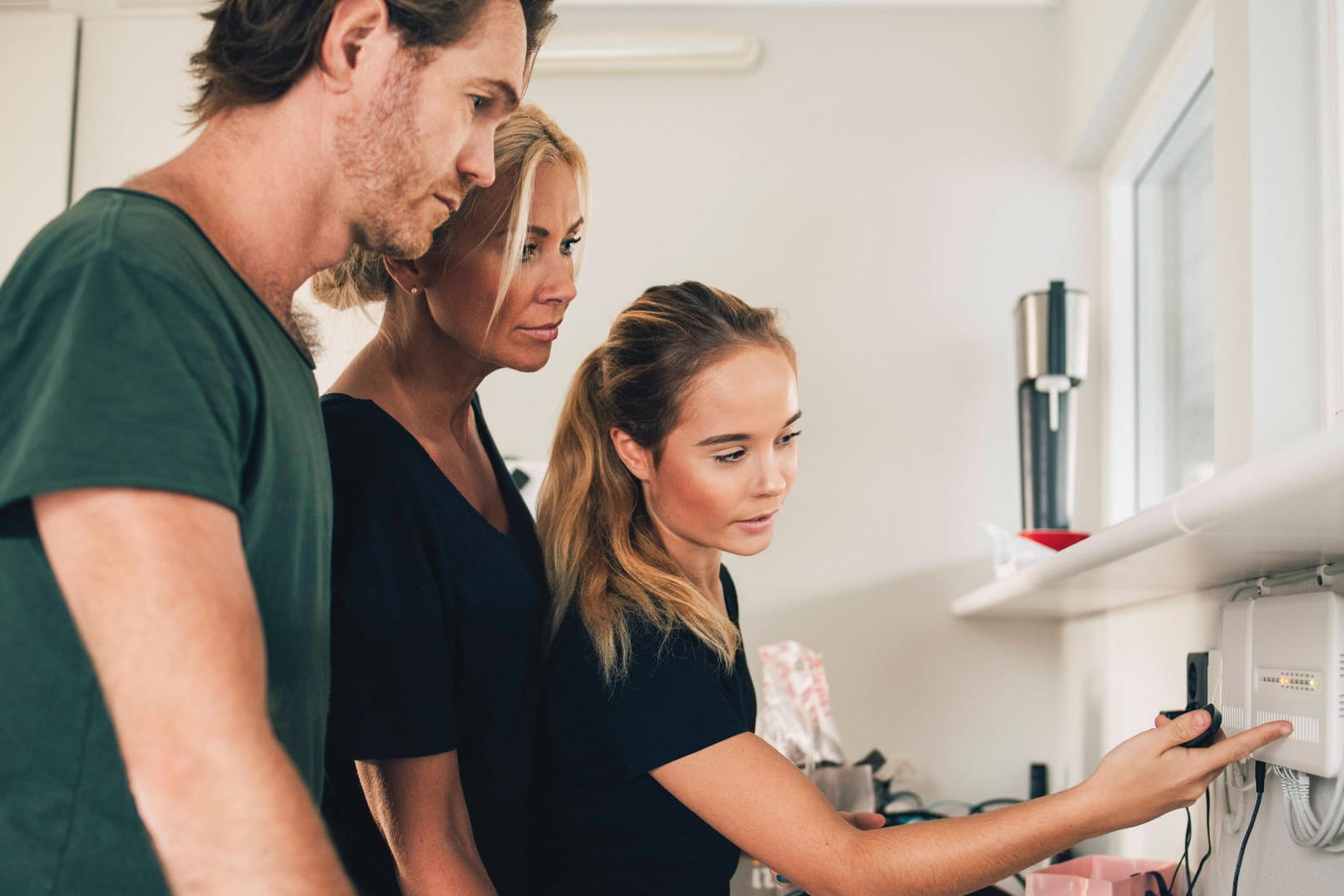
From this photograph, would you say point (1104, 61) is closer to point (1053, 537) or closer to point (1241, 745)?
point (1053, 537)

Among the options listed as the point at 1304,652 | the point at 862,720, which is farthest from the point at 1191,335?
the point at 1304,652

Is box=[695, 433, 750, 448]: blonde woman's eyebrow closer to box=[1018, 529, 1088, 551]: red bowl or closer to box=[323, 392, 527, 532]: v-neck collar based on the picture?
box=[323, 392, 527, 532]: v-neck collar

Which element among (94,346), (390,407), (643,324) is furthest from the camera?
(643,324)

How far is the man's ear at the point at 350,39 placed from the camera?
84 centimetres

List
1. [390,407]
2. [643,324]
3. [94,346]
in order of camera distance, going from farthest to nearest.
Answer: [643,324], [390,407], [94,346]

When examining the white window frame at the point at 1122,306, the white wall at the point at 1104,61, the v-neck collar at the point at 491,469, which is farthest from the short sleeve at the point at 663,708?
the white window frame at the point at 1122,306

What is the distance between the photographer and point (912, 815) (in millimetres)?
2242

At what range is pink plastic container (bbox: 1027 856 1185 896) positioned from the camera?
1477 millimetres

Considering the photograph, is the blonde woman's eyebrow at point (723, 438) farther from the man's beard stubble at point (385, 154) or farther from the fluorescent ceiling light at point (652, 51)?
the fluorescent ceiling light at point (652, 51)

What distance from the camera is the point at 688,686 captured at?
1.25 m

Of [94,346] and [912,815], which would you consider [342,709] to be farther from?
[912,815]

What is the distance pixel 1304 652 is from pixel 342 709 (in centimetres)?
92

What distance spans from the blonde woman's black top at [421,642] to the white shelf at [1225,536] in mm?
623

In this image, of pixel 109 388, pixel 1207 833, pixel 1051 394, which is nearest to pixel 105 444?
pixel 109 388
